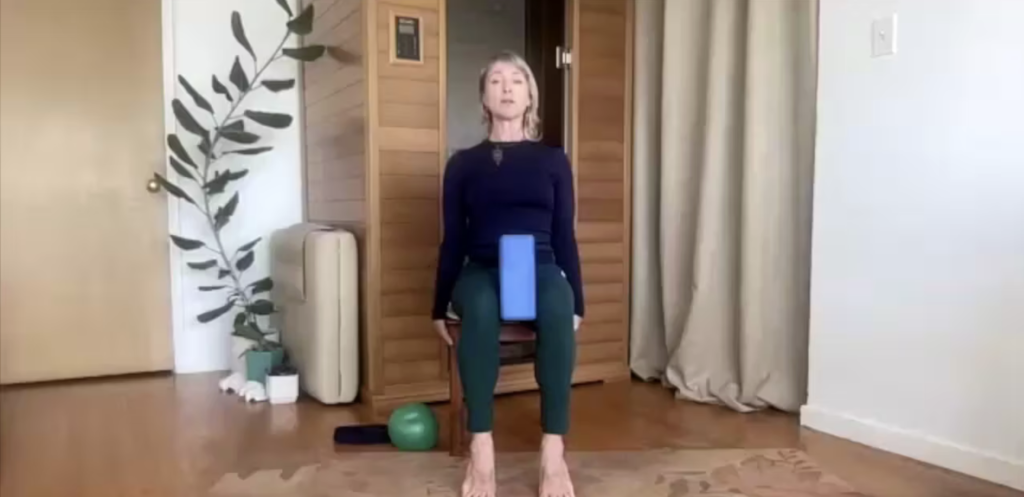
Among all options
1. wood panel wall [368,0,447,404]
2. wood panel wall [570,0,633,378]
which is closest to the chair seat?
wood panel wall [368,0,447,404]

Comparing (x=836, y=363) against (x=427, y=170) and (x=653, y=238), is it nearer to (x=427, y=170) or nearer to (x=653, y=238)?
(x=653, y=238)

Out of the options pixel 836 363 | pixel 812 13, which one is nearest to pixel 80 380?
A: pixel 836 363

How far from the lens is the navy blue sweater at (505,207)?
2123 millimetres

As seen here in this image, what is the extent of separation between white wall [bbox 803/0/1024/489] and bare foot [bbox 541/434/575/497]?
998 millimetres

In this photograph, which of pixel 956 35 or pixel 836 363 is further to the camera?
pixel 836 363

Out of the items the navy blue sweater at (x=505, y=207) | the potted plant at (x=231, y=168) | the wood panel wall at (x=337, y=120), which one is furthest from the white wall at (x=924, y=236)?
the potted plant at (x=231, y=168)

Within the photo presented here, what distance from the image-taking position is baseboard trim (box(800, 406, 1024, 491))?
6.78 feet

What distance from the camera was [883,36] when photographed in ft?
7.64

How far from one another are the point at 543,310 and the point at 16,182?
2341mm

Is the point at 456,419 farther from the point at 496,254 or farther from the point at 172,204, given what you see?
the point at 172,204

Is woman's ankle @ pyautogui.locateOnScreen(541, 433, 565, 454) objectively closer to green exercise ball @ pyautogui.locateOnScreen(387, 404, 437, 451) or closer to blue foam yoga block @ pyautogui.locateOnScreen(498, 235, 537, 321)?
blue foam yoga block @ pyautogui.locateOnScreen(498, 235, 537, 321)

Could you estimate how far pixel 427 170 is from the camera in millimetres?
2869

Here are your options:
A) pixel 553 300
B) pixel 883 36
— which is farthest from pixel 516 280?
pixel 883 36

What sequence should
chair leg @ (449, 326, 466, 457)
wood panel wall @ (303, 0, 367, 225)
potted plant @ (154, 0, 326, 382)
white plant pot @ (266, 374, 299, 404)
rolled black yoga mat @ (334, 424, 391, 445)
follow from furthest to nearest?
potted plant @ (154, 0, 326, 382) < white plant pot @ (266, 374, 299, 404) < wood panel wall @ (303, 0, 367, 225) < rolled black yoga mat @ (334, 424, 391, 445) < chair leg @ (449, 326, 466, 457)
